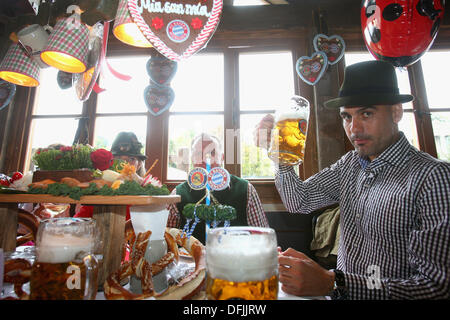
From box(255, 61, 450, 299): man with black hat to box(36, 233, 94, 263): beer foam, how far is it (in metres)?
0.62

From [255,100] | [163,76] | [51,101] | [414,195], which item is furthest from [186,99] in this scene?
[414,195]

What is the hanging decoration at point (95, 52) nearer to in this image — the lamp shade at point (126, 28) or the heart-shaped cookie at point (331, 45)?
the lamp shade at point (126, 28)

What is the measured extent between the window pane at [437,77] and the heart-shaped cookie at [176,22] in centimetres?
374

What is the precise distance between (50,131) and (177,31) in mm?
3578

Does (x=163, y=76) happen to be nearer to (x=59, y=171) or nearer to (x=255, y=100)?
(x=255, y=100)

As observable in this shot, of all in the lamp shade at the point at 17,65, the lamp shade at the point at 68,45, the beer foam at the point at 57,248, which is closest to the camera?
the beer foam at the point at 57,248

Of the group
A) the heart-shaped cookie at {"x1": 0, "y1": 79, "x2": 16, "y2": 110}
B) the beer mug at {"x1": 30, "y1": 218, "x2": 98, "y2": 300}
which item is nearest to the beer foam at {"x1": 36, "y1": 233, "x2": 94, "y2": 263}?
the beer mug at {"x1": 30, "y1": 218, "x2": 98, "y2": 300}

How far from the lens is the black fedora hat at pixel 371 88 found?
106 cm

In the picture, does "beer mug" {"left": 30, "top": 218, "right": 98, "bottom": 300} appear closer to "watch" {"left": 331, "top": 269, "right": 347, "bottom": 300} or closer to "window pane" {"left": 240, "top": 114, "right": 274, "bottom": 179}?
"watch" {"left": 331, "top": 269, "right": 347, "bottom": 300}

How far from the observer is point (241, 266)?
45cm

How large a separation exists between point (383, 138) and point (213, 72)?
306 cm

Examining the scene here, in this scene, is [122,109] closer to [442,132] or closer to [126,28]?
[126,28]

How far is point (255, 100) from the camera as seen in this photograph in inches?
140

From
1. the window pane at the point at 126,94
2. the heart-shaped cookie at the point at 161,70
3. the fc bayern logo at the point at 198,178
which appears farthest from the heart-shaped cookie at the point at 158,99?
the fc bayern logo at the point at 198,178
